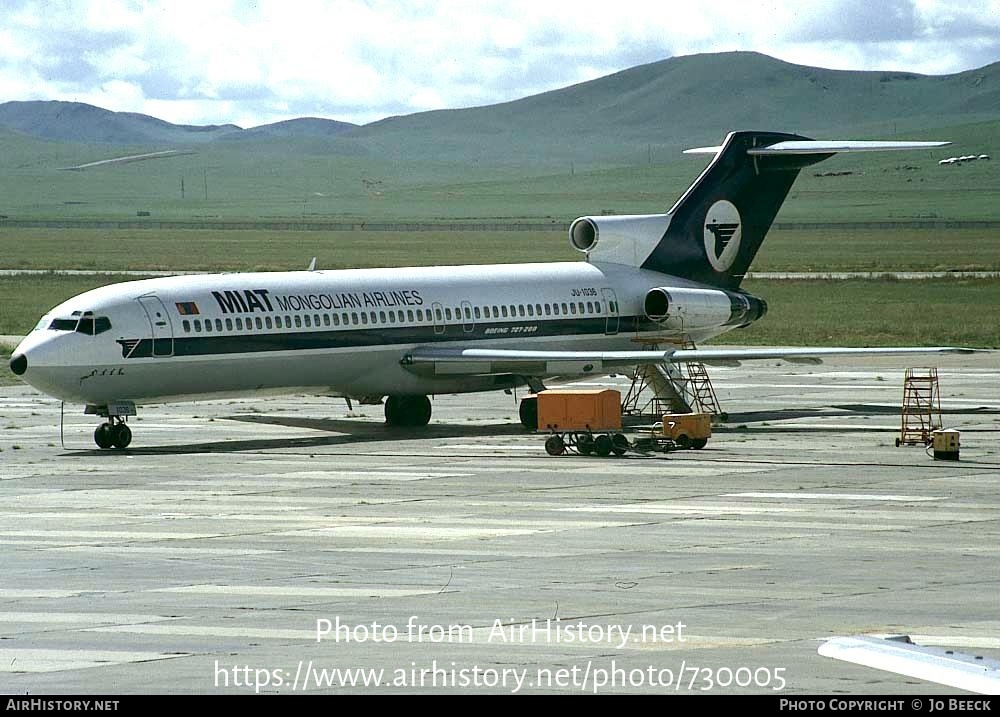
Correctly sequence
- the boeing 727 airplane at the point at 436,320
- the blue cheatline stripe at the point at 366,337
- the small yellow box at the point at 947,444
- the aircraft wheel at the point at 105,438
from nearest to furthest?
1. the small yellow box at the point at 947,444
2. the aircraft wheel at the point at 105,438
3. the boeing 727 airplane at the point at 436,320
4. the blue cheatline stripe at the point at 366,337

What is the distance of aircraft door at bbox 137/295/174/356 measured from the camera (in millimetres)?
36625

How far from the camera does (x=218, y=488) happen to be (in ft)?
98.7

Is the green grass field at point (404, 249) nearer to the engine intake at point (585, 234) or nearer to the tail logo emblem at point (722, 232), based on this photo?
the tail logo emblem at point (722, 232)

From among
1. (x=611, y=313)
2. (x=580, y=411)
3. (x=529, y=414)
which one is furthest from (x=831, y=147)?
(x=580, y=411)

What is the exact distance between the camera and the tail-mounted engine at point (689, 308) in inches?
1763

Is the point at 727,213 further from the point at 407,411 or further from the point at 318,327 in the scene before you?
the point at 318,327

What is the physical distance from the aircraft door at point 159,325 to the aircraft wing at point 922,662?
26.5 meters

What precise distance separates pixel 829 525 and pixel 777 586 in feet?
16.8

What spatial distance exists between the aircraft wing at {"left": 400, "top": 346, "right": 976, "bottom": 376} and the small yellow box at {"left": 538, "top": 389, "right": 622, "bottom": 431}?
4124 mm

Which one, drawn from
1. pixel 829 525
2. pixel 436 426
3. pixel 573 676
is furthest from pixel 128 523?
pixel 436 426

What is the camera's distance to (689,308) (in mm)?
44812

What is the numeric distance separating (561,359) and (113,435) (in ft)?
34.7

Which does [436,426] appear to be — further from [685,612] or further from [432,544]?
[685,612]

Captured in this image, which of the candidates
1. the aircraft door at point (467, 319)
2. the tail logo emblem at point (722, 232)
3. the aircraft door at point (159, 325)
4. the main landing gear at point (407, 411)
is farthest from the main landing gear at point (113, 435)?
the tail logo emblem at point (722, 232)
